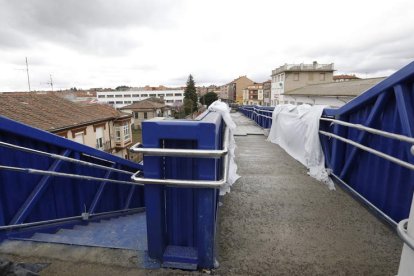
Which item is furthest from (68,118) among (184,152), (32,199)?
(184,152)

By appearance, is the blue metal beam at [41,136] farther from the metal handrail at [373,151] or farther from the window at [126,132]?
the window at [126,132]

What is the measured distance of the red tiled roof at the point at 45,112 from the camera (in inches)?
480

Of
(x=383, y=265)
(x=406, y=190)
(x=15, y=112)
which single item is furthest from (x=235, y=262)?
(x=15, y=112)

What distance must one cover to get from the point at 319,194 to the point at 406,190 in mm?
1208

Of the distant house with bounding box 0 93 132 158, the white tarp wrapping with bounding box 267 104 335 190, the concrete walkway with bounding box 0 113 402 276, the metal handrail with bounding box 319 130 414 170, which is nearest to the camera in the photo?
the concrete walkway with bounding box 0 113 402 276

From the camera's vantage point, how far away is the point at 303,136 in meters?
5.66

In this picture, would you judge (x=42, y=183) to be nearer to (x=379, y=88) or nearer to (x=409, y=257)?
(x=409, y=257)

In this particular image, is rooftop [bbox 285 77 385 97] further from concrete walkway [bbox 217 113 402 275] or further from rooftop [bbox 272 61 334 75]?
rooftop [bbox 272 61 334 75]

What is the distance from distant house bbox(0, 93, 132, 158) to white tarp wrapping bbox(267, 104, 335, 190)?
11.4m

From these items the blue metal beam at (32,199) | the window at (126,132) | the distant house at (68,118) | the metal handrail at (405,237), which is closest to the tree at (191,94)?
the window at (126,132)

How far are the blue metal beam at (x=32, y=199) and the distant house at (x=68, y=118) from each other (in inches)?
413

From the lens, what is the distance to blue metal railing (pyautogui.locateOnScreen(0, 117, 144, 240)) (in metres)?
2.68

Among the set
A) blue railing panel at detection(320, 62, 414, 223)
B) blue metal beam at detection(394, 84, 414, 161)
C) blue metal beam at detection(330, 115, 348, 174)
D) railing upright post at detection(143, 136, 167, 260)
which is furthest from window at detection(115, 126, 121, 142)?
blue metal beam at detection(394, 84, 414, 161)

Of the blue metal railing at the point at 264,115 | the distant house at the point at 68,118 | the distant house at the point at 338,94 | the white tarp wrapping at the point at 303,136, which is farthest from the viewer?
the distant house at the point at 338,94
